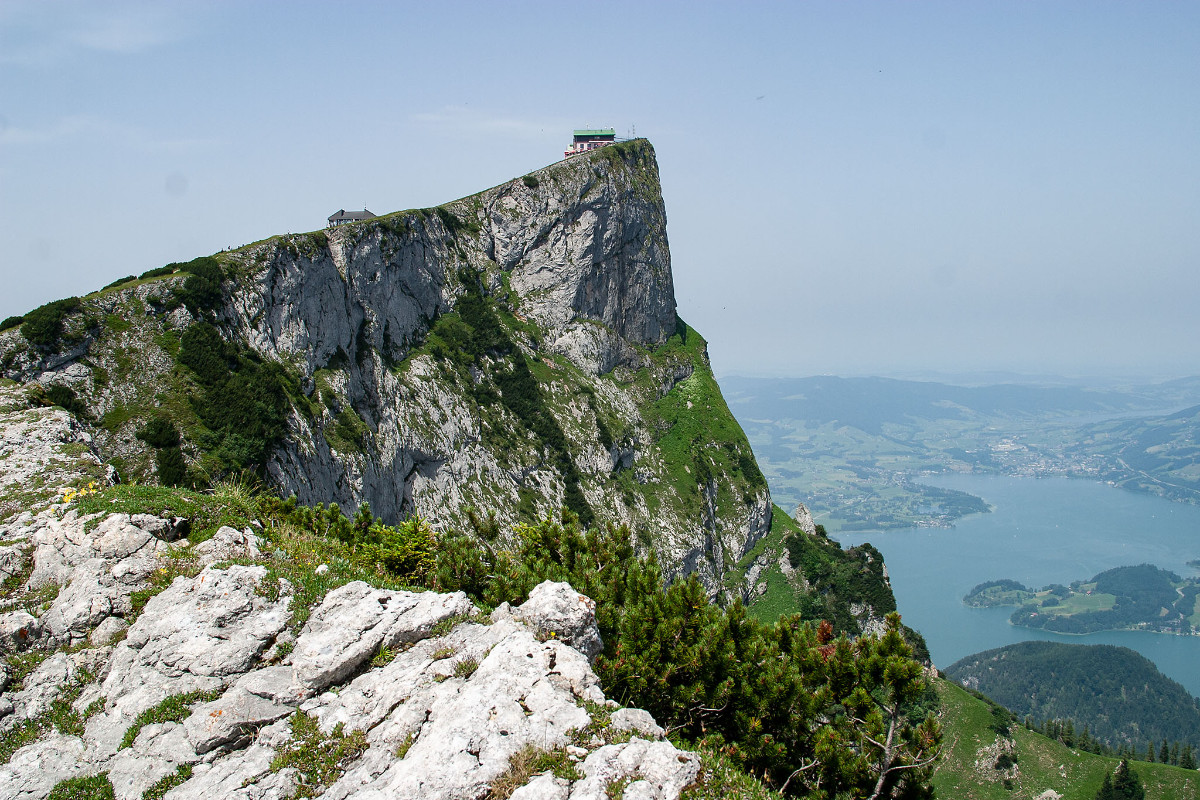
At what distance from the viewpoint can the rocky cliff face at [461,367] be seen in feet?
127

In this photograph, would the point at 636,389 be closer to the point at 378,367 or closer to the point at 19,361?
the point at 378,367

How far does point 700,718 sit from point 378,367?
55.2 m

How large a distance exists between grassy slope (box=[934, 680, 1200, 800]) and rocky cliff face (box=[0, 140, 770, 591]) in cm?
3246

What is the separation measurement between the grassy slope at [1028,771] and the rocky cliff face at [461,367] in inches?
1278

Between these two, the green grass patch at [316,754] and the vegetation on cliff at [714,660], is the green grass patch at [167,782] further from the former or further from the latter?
the vegetation on cliff at [714,660]

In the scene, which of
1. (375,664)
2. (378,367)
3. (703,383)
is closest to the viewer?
(375,664)

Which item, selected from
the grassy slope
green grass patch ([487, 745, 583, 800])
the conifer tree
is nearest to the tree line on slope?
green grass patch ([487, 745, 583, 800])

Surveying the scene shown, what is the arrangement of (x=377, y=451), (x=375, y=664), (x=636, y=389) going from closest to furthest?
(x=375, y=664) < (x=377, y=451) < (x=636, y=389)

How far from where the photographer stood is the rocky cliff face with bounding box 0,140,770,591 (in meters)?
38.6

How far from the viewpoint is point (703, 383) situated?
116 m

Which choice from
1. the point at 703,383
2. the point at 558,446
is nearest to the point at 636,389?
the point at 703,383

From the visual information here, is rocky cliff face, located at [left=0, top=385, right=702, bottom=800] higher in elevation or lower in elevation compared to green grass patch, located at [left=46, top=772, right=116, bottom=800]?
higher

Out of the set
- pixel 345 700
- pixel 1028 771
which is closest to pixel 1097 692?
pixel 1028 771

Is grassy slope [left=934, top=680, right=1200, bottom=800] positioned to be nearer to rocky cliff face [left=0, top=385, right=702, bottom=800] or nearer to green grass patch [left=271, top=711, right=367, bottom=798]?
rocky cliff face [left=0, top=385, right=702, bottom=800]
